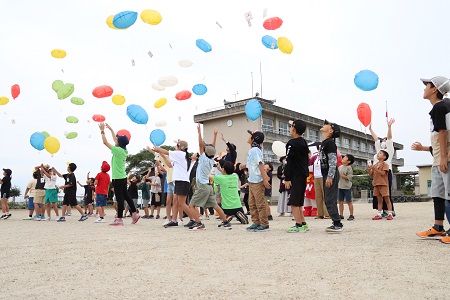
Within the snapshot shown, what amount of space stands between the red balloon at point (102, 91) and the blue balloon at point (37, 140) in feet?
7.71

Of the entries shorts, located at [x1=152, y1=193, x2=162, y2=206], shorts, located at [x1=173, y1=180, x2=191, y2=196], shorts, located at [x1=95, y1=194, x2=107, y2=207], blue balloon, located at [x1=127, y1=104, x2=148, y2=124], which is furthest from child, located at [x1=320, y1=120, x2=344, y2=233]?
shorts, located at [x1=152, y1=193, x2=162, y2=206]

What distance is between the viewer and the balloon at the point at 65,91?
434 inches

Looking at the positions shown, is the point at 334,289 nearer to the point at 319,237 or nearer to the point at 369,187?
the point at 319,237

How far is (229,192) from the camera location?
8.50 meters

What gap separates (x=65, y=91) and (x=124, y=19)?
3.00m

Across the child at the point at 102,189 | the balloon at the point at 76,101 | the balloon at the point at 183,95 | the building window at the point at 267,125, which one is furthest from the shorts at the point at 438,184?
the building window at the point at 267,125

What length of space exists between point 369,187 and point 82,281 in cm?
4163

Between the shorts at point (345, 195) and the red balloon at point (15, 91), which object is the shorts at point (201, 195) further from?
the red balloon at point (15, 91)

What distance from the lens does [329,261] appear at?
12.5ft

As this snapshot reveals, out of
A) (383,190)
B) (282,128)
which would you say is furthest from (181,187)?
(282,128)

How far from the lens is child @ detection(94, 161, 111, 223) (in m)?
10.2

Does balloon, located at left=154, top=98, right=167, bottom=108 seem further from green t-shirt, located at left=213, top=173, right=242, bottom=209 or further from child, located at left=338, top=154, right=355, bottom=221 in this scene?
child, located at left=338, top=154, right=355, bottom=221

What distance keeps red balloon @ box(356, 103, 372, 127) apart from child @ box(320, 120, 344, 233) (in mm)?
4631

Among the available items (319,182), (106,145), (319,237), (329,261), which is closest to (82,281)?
(329,261)
